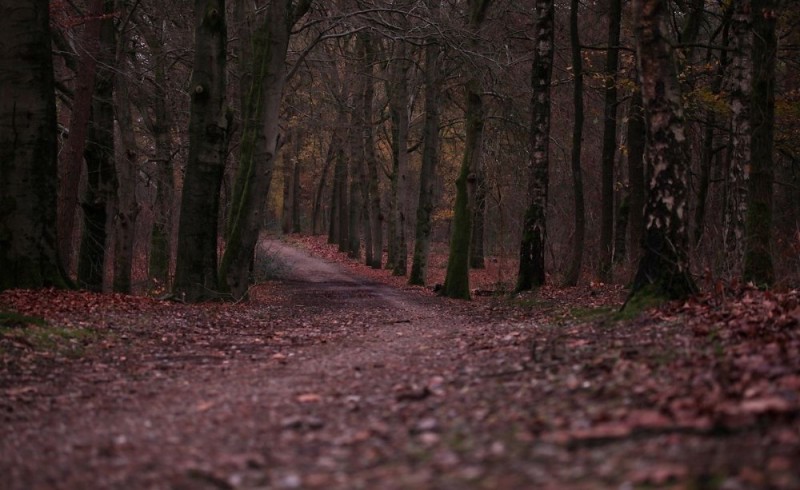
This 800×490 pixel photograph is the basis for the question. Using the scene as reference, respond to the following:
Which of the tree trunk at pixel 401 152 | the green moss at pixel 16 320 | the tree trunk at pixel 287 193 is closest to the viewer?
the green moss at pixel 16 320

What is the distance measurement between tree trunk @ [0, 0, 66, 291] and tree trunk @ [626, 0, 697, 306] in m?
8.85

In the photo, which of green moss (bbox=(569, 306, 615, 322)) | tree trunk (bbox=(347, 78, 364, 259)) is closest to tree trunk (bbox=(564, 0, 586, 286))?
green moss (bbox=(569, 306, 615, 322))

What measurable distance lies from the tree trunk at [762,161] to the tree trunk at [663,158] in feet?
7.17

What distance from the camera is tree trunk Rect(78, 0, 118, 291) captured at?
15859mm

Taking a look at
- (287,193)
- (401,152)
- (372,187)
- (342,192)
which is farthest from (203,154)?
(287,193)

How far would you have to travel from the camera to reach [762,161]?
1004 cm

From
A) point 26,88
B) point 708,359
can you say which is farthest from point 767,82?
point 26,88

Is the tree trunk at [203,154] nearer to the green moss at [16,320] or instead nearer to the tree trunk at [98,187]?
the tree trunk at [98,187]

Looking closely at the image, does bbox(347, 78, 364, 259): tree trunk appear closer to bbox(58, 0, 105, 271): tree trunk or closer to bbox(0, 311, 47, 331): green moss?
bbox(58, 0, 105, 271): tree trunk

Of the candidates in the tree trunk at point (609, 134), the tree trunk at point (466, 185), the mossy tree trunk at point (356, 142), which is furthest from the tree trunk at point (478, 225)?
the tree trunk at point (466, 185)

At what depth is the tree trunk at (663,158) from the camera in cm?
789

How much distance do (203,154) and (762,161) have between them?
9506 mm

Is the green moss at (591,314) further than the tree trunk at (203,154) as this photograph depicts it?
No

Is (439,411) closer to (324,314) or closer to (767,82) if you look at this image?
(767,82)
